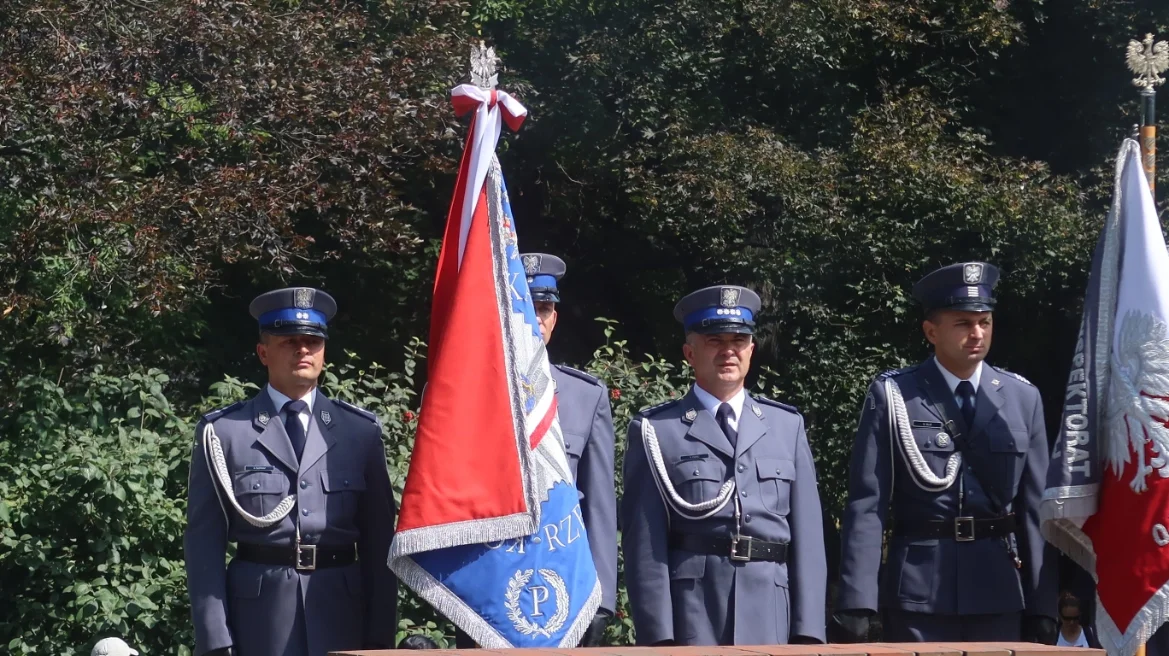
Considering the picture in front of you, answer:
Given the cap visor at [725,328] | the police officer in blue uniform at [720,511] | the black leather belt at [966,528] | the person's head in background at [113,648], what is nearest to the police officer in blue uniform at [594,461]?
the police officer in blue uniform at [720,511]

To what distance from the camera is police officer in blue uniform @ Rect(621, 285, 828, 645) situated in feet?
16.9

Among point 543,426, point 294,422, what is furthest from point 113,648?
point 543,426

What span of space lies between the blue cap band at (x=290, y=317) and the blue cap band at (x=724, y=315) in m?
1.27

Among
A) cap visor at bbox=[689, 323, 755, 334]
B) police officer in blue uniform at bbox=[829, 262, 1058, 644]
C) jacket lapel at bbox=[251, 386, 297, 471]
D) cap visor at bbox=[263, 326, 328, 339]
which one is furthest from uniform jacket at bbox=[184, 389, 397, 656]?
police officer in blue uniform at bbox=[829, 262, 1058, 644]

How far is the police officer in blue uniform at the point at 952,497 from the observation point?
523 centimetres

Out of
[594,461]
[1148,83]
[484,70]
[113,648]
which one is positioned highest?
[1148,83]

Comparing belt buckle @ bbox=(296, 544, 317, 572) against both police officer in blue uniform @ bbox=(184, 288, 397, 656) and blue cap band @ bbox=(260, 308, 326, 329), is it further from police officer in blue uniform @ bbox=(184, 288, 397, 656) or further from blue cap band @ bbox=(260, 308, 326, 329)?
blue cap band @ bbox=(260, 308, 326, 329)

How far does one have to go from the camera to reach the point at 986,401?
540 cm

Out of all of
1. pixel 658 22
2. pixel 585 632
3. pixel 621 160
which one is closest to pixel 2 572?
pixel 585 632

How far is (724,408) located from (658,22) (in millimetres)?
7144

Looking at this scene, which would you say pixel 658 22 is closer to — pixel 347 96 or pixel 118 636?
pixel 347 96

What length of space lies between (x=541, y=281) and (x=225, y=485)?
4.47 ft

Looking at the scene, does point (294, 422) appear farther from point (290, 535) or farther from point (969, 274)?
point (969, 274)

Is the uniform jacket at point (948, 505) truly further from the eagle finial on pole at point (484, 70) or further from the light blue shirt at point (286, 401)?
the light blue shirt at point (286, 401)
